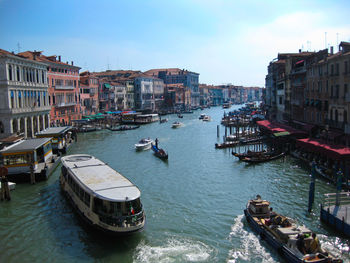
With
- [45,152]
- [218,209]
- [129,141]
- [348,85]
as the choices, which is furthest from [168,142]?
[218,209]

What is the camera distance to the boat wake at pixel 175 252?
10.9 metres

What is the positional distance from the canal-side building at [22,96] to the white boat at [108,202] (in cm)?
1719

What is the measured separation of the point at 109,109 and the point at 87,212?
5515cm

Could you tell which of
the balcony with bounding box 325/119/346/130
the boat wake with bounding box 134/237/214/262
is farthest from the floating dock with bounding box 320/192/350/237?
the balcony with bounding box 325/119/346/130

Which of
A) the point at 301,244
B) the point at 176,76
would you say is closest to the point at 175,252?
the point at 301,244

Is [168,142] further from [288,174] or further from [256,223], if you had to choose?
[256,223]

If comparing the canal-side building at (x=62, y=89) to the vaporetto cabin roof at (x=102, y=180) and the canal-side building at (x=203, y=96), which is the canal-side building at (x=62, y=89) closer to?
the vaporetto cabin roof at (x=102, y=180)

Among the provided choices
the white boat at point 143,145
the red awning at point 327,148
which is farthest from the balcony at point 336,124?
the white boat at point 143,145

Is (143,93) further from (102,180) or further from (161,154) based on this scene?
(102,180)

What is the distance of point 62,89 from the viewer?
47.0 meters

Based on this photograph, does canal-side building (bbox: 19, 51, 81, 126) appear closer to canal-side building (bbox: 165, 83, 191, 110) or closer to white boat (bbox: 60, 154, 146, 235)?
white boat (bbox: 60, 154, 146, 235)

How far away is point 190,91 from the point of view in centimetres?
10538

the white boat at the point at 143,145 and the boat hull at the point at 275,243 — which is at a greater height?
the white boat at the point at 143,145

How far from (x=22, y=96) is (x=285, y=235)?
27.4 m
